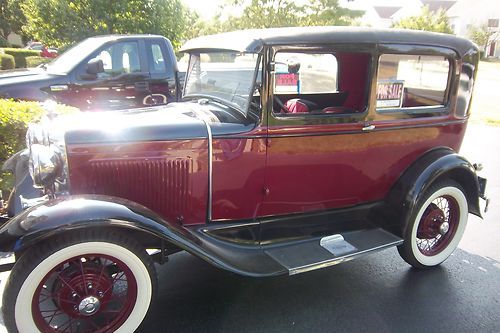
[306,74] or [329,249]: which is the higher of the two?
[306,74]

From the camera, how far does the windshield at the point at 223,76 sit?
9.07ft

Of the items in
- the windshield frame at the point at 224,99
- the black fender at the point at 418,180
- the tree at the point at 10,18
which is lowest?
the black fender at the point at 418,180

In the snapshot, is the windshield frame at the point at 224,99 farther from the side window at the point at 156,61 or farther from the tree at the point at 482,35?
the tree at the point at 482,35

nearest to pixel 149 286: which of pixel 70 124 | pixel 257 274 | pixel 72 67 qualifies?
pixel 257 274

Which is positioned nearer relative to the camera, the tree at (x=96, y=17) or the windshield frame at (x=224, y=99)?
the windshield frame at (x=224, y=99)

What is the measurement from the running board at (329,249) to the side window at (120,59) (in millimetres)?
4410

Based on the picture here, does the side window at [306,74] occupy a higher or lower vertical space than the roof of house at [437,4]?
lower

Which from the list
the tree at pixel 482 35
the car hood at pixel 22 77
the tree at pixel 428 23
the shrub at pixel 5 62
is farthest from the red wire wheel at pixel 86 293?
the tree at pixel 482 35

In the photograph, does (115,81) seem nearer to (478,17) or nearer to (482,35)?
(482,35)

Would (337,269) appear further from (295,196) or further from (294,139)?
(294,139)

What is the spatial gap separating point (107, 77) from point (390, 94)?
4400 mm

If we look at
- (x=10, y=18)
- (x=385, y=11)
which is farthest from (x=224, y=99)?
(x=385, y=11)

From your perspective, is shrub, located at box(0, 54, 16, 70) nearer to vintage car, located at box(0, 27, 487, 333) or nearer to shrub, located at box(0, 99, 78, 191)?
shrub, located at box(0, 99, 78, 191)

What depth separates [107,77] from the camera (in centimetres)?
608
